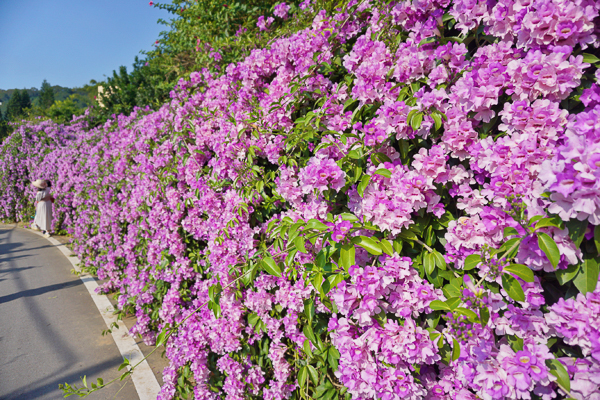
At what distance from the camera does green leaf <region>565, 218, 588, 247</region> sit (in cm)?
95

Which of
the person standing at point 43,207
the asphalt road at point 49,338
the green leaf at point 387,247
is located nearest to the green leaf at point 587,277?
the green leaf at point 387,247

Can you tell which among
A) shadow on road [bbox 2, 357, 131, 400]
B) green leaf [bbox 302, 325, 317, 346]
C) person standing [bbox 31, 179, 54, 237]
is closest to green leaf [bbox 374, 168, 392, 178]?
green leaf [bbox 302, 325, 317, 346]

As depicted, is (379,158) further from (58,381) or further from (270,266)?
(58,381)

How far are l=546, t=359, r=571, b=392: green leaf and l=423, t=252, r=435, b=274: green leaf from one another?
18.3 inches

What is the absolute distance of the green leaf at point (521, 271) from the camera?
3.35ft

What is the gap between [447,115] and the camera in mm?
1346

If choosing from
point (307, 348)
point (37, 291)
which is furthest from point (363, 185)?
point (37, 291)

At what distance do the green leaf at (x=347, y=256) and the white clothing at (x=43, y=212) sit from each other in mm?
11172

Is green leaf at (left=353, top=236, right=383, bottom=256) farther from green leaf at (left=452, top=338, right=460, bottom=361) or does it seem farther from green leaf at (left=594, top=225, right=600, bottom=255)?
green leaf at (left=594, top=225, right=600, bottom=255)

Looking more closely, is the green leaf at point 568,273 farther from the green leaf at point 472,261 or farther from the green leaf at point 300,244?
the green leaf at point 300,244

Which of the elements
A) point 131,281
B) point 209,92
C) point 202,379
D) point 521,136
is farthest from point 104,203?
point 521,136

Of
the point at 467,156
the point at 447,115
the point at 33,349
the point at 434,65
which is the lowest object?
the point at 33,349

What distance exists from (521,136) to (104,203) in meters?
5.83

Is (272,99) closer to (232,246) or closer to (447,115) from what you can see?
(232,246)
